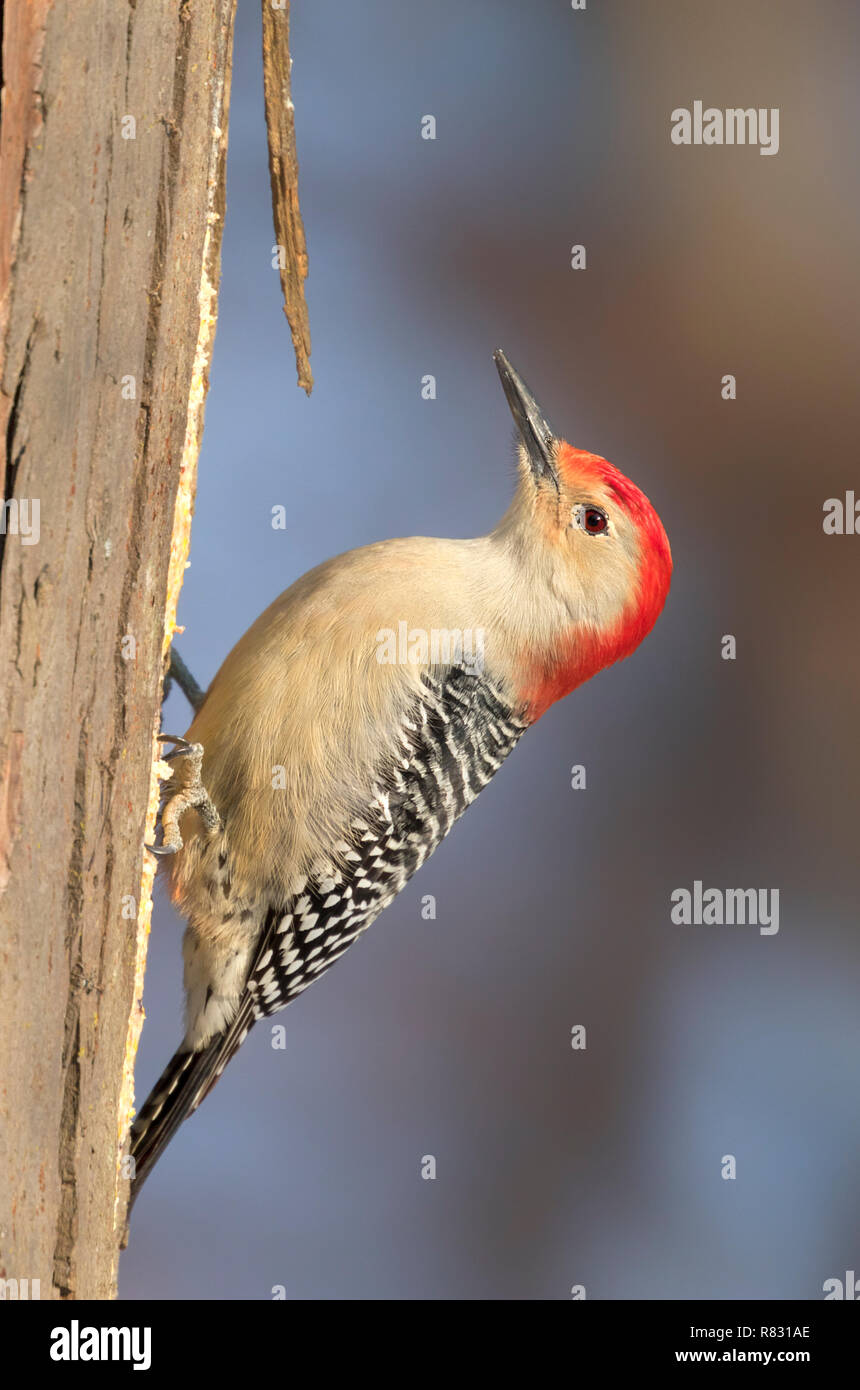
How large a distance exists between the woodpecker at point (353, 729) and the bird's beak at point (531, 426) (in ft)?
0.19

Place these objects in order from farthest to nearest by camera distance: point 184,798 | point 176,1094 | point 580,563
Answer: point 580,563 < point 176,1094 < point 184,798

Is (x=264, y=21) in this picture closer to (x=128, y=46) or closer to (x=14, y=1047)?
(x=128, y=46)

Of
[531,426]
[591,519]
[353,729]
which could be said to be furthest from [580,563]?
[353,729]

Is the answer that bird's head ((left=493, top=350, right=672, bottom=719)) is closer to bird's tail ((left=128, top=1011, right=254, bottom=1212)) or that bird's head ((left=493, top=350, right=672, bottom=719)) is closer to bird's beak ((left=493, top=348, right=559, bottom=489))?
bird's beak ((left=493, top=348, right=559, bottom=489))

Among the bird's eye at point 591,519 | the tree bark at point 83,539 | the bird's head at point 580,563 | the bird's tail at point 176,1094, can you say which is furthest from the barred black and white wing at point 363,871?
the tree bark at point 83,539

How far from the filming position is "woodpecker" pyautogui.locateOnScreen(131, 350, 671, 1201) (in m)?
1.48

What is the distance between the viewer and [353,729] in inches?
59.5

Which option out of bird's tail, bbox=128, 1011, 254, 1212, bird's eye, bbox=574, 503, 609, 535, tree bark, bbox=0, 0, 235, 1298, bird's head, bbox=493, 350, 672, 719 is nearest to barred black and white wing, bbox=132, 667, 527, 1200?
bird's tail, bbox=128, 1011, 254, 1212

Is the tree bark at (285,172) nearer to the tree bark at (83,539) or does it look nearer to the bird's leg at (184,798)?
the tree bark at (83,539)

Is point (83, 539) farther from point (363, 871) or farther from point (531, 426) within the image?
point (531, 426)

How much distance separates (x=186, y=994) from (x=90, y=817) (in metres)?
0.74

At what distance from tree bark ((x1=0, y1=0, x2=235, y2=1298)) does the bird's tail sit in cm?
38

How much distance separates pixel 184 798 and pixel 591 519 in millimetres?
727

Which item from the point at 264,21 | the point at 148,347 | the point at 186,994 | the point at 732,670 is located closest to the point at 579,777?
the point at 732,670
